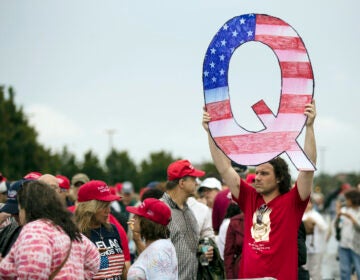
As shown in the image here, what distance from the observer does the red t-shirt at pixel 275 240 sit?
5.71 meters

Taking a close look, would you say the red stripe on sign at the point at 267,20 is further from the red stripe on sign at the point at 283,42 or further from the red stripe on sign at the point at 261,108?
the red stripe on sign at the point at 261,108

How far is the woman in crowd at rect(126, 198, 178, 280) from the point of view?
547cm

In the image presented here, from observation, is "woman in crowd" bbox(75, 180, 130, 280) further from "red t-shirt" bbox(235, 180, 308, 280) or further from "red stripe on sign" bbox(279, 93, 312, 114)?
"red stripe on sign" bbox(279, 93, 312, 114)

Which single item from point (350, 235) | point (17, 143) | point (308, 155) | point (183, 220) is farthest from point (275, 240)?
point (17, 143)

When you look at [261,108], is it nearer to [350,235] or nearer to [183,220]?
[183,220]

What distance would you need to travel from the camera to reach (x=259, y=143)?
18.6ft

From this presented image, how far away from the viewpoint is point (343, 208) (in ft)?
43.3

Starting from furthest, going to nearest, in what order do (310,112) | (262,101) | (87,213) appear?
(87,213) < (262,101) < (310,112)

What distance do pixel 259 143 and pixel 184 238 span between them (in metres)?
1.76

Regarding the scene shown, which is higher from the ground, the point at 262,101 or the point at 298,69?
the point at 298,69

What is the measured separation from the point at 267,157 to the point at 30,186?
72.8 inches

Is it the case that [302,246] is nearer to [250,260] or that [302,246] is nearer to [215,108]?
[250,260]

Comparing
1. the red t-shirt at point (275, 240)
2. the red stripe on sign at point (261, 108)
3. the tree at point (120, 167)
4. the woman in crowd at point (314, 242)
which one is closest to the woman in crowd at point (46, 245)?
the red t-shirt at point (275, 240)

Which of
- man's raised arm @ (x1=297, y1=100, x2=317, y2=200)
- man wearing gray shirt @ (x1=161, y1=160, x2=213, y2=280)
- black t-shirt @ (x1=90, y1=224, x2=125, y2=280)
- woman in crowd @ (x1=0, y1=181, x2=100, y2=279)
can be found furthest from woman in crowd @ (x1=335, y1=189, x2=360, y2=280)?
woman in crowd @ (x1=0, y1=181, x2=100, y2=279)
